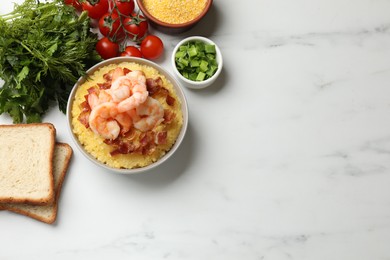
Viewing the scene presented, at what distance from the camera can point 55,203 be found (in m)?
2.36

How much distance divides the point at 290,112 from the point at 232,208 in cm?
60

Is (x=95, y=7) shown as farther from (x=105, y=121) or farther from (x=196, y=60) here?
(x=105, y=121)

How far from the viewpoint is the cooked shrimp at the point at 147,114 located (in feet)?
7.00

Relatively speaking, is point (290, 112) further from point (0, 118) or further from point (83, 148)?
point (0, 118)

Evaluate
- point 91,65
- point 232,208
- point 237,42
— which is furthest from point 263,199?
point 91,65

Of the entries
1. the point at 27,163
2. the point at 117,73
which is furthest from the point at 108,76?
the point at 27,163

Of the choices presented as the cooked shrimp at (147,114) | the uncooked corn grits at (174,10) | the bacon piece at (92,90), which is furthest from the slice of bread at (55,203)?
the uncooked corn grits at (174,10)

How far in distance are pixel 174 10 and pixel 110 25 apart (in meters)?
0.33

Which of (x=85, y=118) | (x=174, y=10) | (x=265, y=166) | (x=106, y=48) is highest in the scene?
(x=174, y=10)

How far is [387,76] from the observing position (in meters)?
2.72

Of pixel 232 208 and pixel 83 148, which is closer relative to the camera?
pixel 83 148

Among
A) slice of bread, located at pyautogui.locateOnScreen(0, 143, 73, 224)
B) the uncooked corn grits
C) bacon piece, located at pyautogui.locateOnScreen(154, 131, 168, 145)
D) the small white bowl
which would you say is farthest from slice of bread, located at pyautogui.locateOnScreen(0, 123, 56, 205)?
the uncooked corn grits

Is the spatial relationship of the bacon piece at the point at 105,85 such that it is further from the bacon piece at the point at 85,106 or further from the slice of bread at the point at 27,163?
the slice of bread at the point at 27,163

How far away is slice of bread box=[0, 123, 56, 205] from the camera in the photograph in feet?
7.54
